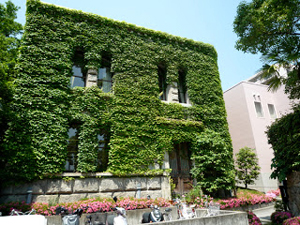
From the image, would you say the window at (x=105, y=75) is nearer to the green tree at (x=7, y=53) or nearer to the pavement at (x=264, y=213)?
the green tree at (x=7, y=53)

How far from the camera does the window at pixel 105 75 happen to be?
516 inches

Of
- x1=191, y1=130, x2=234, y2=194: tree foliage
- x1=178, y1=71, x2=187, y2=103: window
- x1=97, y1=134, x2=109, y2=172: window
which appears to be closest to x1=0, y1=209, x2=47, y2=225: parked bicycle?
x1=97, y1=134, x2=109, y2=172: window

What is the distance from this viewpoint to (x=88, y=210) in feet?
27.8

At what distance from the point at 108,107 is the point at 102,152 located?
8.87 feet

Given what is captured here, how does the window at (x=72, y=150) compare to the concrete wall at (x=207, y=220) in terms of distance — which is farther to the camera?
the window at (x=72, y=150)

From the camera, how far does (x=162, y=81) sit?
1552cm

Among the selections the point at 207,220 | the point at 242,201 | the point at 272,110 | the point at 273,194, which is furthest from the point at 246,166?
the point at 207,220

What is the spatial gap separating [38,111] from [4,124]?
168 centimetres

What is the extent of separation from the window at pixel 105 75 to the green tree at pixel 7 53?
516cm

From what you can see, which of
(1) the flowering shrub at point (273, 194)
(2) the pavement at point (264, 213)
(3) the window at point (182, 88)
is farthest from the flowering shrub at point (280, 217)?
(3) the window at point (182, 88)

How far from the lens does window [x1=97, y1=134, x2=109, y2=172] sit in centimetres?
1120

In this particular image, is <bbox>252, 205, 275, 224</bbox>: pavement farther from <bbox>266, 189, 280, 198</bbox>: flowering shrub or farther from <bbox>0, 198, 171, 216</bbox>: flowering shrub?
<bbox>0, 198, 171, 216</bbox>: flowering shrub

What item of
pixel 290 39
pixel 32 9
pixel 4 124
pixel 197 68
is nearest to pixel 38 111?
pixel 4 124

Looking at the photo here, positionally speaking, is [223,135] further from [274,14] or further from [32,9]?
[32,9]
